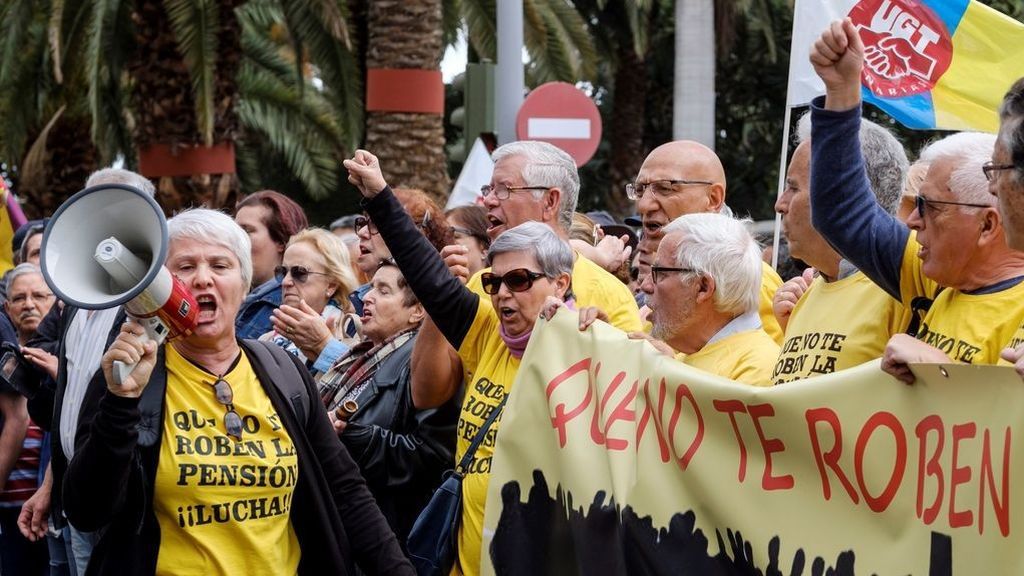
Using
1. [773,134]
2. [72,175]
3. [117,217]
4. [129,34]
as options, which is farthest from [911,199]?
[773,134]

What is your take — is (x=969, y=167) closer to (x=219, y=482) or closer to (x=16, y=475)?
(x=219, y=482)

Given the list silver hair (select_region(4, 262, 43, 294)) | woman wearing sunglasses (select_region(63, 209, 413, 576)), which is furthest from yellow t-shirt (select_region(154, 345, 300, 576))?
silver hair (select_region(4, 262, 43, 294))

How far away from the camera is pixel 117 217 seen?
405 cm

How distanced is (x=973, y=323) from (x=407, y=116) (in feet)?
30.9

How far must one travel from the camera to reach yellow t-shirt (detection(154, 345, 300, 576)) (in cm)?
391

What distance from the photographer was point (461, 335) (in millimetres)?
4680

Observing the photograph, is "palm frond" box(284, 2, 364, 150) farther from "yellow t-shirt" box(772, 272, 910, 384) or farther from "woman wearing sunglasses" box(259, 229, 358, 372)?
"yellow t-shirt" box(772, 272, 910, 384)

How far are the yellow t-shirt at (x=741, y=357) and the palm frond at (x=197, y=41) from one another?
8.81 meters

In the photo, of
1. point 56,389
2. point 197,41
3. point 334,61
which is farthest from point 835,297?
point 334,61

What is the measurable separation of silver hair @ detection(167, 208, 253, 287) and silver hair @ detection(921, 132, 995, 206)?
1.94 meters

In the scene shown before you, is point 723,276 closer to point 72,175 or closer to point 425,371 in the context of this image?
point 425,371

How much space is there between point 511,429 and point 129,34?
37.5ft

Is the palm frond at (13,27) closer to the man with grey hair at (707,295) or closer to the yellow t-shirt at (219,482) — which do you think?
the yellow t-shirt at (219,482)

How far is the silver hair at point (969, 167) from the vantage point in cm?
346
